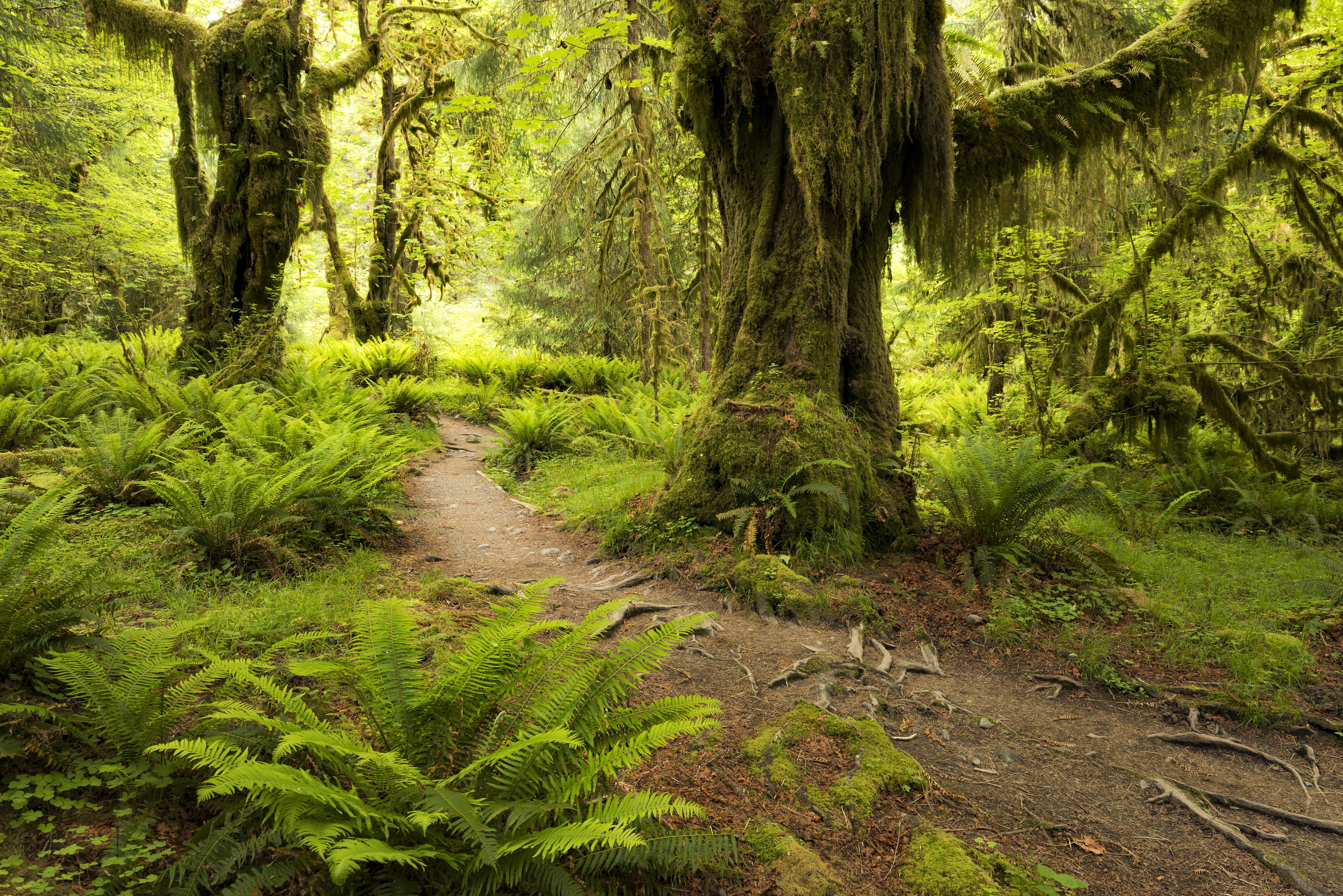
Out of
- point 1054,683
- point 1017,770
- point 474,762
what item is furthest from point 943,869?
point 1054,683

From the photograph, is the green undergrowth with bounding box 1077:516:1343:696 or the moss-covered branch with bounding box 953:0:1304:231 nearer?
the green undergrowth with bounding box 1077:516:1343:696

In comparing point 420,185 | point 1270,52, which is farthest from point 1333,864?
point 420,185

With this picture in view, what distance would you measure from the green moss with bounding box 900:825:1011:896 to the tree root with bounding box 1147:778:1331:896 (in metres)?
1.13

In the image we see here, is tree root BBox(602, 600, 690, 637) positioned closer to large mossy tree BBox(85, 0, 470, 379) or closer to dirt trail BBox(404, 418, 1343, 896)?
dirt trail BBox(404, 418, 1343, 896)

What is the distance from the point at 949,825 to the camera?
7.70 ft

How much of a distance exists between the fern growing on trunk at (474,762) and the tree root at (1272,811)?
2.23 metres

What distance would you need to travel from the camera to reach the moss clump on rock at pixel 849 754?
233 centimetres

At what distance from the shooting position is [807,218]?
4.91 metres

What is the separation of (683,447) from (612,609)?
3.24m

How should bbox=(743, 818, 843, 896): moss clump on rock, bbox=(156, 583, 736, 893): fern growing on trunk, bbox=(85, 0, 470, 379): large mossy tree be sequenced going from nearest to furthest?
bbox=(156, 583, 736, 893): fern growing on trunk < bbox=(743, 818, 843, 896): moss clump on rock < bbox=(85, 0, 470, 379): large mossy tree

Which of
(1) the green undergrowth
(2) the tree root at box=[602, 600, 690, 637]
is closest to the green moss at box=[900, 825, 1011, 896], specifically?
(2) the tree root at box=[602, 600, 690, 637]

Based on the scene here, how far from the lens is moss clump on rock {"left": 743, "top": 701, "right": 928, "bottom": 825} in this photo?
2334 millimetres

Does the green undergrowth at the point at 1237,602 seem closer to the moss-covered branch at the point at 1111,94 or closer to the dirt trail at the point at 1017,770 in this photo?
the dirt trail at the point at 1017,770

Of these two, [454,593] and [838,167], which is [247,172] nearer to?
[454,593]
